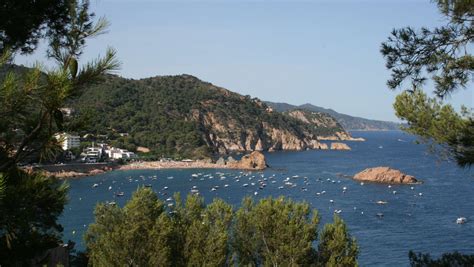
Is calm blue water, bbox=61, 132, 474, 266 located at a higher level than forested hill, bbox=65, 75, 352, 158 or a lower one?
lower

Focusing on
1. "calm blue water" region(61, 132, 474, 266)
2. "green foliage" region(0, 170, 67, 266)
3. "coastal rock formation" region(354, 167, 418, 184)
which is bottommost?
"calm blue water" region(61, 132, 474, 266)

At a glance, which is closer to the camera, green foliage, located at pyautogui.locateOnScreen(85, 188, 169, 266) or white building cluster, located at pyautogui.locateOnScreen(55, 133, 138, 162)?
green foliage, located at pyautogui.locateOnScreen(85, 188, 169, 266)

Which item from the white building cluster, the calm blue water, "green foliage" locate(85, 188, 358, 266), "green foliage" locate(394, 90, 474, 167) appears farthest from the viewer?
the white building cluster

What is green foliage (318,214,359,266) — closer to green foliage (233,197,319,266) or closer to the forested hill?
green foliage (233,197,319,266)

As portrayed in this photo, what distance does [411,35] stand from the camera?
6.64m

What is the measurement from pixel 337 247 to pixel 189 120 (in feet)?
289

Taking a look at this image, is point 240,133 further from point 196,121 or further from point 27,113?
point 27,113

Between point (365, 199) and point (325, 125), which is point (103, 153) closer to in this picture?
point (365, 199)

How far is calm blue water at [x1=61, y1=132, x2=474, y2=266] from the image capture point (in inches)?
1056

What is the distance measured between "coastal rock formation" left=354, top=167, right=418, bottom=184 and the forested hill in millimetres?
32036

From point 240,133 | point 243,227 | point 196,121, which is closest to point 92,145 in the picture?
point 196,121

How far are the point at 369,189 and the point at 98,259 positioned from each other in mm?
40352

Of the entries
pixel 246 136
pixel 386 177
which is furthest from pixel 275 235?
pixel 246 136

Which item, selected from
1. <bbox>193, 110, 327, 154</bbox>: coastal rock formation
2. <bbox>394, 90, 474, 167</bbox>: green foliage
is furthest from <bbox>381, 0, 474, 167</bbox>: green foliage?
<bbox>193, 110, 327, 154</bbox>: coastal rock formation
